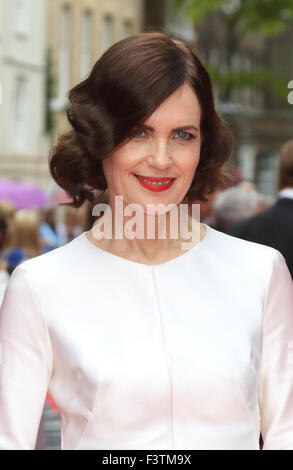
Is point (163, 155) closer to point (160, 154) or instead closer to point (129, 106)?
point (160, 154)

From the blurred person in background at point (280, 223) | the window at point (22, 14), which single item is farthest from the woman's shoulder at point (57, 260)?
the window at point (22, 14)

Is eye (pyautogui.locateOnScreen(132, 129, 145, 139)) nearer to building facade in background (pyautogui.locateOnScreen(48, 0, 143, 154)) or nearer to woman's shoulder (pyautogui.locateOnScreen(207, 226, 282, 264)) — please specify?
woman's shoulder (pyautogui.locateOnScreen(207, 226, 282, 264))

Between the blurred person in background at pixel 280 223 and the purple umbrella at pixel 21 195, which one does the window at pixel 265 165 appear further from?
the blurred person in background at pixel 280 223

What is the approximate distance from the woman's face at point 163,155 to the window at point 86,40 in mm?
33693

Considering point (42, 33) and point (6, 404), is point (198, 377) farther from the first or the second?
point (42, 33)

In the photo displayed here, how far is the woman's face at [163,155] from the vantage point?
9.67 feet

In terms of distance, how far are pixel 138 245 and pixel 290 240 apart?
3.45m

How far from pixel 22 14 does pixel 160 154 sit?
31.6 m

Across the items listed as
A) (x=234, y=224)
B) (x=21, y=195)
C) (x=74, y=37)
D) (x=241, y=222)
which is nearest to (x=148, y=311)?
(x=241, y=222)

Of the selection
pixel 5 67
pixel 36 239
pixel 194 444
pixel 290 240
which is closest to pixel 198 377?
pixel 194 444

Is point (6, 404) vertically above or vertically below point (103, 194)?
below

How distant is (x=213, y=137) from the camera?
10.5ft

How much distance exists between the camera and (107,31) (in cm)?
3897

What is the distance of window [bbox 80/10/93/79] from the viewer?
36719 mm
